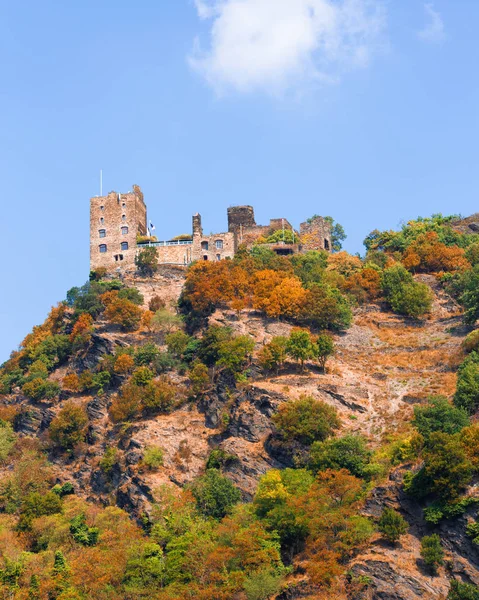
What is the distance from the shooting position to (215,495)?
71.5 meters

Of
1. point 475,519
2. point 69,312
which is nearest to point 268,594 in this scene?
point 475,519

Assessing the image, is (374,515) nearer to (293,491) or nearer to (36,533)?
(293,491)

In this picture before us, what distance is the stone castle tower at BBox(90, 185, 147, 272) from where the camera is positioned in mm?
113062

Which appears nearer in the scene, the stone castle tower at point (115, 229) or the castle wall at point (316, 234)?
the stone castle tower at point (115, 229)

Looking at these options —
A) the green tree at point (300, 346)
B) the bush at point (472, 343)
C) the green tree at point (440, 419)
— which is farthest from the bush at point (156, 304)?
the green tree at point (440, 419)

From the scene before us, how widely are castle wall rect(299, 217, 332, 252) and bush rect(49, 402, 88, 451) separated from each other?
134 ft

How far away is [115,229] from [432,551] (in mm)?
61876

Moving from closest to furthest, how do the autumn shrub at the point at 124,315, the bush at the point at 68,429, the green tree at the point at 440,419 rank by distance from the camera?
the green tree at the point at 440,419 → the bush at the point at 68,429 → the autumn shrub at the point at 124,315

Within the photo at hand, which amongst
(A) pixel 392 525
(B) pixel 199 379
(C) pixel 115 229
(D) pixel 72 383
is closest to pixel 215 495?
(A) pixel 392 525

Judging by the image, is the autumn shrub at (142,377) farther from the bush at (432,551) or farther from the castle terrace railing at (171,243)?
the bush at (432,551)

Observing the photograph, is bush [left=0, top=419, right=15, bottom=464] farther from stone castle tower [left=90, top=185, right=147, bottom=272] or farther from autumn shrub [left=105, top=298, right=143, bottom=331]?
stone castle tower [left=90, top=185, right=147, bottom=272]

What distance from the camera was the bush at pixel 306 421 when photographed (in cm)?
7388

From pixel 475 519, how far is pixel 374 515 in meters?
6.54

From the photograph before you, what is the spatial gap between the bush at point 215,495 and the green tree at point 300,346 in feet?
46.5
